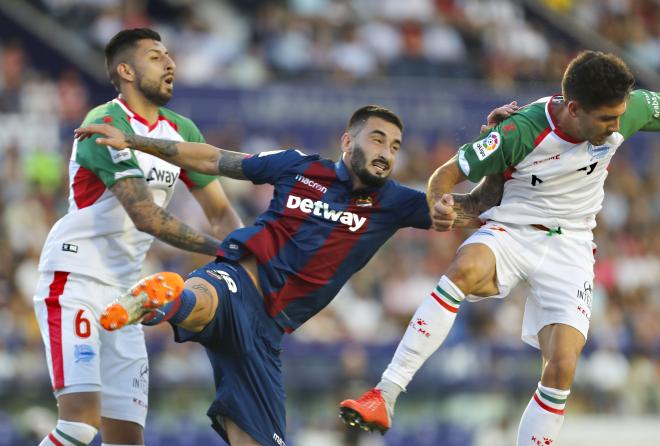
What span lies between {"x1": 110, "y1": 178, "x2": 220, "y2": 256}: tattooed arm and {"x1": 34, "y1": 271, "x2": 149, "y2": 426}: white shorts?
589 millimetres

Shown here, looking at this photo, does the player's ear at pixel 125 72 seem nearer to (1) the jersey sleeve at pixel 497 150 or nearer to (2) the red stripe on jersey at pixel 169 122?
(2) the red stripe on jersey at pixel 169 122

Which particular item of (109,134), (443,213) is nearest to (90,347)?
(109,134)

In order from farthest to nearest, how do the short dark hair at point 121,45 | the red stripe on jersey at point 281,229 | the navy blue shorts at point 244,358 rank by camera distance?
1. the short dark hair at point 121,45
2. the red stripe on jersey at point 281,229
3. the navy blue shorts at point 244,358

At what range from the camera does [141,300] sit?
7289 millimetres

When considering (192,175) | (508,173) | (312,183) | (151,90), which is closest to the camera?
(508,173)

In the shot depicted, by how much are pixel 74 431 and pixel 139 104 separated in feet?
7.88

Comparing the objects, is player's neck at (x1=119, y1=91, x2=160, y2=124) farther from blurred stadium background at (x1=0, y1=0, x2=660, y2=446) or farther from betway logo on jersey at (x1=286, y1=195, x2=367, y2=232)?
blurred stadium background at (x1=0, y1=0, x2=660, y2=446)

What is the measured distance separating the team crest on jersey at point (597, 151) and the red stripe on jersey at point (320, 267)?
1.49m

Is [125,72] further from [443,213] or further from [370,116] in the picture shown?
[443,213]

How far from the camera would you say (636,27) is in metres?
23.2

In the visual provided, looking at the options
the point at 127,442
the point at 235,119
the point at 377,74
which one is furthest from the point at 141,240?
the point at 377,74

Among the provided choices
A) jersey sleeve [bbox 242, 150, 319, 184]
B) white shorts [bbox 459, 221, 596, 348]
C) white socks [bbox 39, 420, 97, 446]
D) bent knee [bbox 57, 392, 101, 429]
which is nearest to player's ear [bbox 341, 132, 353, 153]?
jersey sleeve [bbox 242, 150, 319, 184]

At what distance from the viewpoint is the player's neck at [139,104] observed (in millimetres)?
8977

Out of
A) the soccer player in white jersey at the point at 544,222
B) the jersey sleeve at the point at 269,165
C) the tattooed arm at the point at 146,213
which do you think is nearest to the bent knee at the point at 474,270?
the soccer player in white jersey at the point at 544,222
